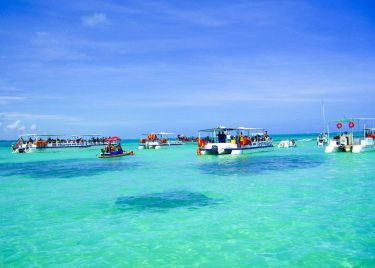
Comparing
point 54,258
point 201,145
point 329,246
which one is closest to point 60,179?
point 54,258

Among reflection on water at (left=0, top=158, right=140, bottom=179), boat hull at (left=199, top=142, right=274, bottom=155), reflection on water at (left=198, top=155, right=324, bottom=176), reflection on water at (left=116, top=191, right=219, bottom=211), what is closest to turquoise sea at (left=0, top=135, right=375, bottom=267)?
reflection on water at (left=116, top=191, right=219, bottom=211)

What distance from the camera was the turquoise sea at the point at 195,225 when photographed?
7.19m

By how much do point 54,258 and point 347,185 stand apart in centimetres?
1189

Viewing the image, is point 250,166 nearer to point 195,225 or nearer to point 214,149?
point 214,149

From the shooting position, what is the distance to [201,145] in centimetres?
3631

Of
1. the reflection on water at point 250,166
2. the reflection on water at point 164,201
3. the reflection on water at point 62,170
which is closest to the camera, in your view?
the reflection on water at point 164,201

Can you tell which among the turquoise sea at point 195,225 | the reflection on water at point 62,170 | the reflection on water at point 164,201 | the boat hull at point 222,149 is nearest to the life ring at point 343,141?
the boat hull at point 222,149

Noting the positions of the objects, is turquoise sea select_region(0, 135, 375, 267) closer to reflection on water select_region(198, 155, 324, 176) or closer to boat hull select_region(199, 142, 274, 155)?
reflection on water select_region(198, 155, 324, 176)

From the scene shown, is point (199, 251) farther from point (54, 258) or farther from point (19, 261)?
point (19, 261)

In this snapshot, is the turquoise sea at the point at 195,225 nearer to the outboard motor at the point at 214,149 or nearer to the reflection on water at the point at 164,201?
the reflection on water at the point at 164,201

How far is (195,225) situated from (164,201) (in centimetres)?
→ 339

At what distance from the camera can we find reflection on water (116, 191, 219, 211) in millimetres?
11602

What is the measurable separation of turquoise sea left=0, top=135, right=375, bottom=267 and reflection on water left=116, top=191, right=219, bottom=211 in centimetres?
4

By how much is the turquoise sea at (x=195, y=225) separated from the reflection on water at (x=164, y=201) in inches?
1.4
